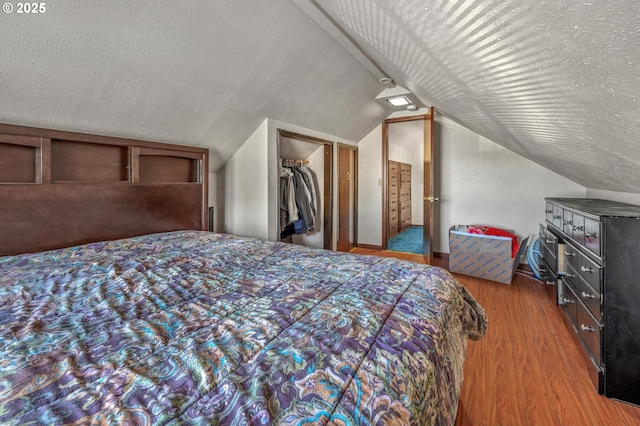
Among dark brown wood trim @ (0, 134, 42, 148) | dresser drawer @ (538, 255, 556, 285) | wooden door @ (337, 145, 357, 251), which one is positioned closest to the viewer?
dark brown wood trim @ (0, 134, 42, 148)

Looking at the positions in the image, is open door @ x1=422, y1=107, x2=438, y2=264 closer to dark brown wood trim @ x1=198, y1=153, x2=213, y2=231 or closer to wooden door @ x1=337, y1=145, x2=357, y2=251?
wooden door @ x1=337, y1=145, x2=357, y2=251

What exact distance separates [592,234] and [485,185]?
7.32 ft

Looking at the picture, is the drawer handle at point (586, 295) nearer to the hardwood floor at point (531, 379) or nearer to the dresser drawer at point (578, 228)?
the dresser drawer at point (578, 228)

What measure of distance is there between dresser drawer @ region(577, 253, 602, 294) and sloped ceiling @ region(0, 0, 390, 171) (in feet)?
7.53

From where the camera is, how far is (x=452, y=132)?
378cm

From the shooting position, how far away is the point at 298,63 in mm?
2338

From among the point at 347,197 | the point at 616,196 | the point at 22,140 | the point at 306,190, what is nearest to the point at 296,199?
the point at 306,190

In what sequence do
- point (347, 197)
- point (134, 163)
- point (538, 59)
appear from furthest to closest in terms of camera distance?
point (347, 197) → point (134, 163) → point (538, 59)

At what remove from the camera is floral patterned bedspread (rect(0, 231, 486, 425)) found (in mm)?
525

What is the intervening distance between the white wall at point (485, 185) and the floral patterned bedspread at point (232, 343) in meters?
2.77

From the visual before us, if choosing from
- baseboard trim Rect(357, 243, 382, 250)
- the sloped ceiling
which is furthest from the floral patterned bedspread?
baseboard trim Rect(357, 243, 382, 250)

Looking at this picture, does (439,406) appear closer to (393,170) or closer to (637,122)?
(637,122)

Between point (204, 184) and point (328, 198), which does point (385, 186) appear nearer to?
point (328, 198)

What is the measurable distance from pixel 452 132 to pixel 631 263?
276 centimetres
